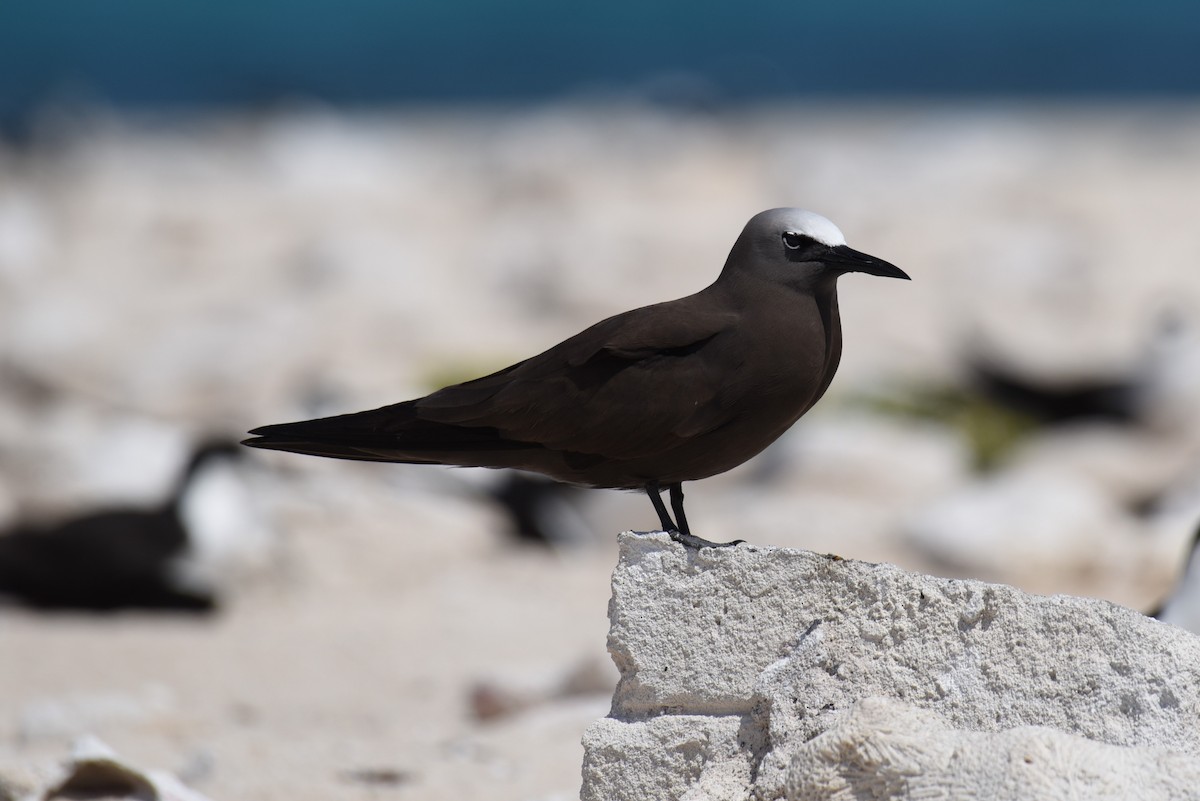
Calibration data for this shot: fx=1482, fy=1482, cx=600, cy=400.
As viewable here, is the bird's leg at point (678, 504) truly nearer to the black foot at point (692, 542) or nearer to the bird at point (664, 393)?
the bird at point (664, 393)

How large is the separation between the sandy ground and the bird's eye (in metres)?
1.58

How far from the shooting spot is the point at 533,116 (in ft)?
99.9

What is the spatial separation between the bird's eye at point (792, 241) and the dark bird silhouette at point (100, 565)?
394 cm

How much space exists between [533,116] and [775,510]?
24.2 metres

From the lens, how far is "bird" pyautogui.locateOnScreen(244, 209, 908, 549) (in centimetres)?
303

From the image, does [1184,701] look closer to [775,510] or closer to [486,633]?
[486,633]

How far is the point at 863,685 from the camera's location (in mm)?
2727

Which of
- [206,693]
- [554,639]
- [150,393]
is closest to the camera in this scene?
[206,693]

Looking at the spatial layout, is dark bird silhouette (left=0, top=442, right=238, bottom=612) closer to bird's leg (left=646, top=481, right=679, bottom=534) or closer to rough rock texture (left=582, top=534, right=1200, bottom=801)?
bird's leg (left=646, top=481, right=679, bottom=534)

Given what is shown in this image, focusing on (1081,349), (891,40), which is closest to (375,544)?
(1081,349)

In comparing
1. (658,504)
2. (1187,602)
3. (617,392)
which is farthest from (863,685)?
(1187,602)

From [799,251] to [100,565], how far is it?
13.7 feet

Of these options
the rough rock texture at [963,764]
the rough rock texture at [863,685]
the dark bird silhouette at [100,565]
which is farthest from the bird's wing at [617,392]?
the dark bird silhouette at [100,565]

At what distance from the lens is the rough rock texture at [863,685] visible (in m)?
2.51
